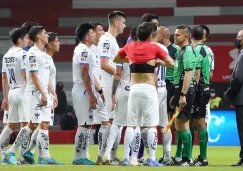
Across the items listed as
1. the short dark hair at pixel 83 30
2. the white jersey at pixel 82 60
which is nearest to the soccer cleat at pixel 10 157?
the white jersey at pixel 82 60

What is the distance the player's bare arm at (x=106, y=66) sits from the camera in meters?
13.9

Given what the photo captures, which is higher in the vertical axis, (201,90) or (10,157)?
(201,90)

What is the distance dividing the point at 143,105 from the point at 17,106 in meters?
2.38

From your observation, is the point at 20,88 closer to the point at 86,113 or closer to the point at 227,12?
the point at 86,113

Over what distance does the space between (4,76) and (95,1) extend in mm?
11874

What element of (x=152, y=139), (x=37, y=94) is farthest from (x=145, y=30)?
(x=37, y=94)

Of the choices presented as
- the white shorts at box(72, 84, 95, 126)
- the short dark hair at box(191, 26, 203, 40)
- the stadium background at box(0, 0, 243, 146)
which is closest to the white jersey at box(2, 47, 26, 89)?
the white shorts at box(72, 84, 95, 126)

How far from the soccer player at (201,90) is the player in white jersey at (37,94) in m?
2.27

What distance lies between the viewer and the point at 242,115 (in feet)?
45.5

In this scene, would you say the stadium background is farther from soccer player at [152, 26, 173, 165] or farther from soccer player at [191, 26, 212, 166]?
soccer player at [191, 26, 212, 166]

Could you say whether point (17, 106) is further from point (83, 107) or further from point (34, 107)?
point (83, 107)

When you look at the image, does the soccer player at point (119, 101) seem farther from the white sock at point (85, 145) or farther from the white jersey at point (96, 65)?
the white jersey at point (96, 65)

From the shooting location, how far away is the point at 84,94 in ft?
46.0

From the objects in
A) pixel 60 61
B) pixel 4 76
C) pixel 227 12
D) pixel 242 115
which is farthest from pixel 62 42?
pixel 242 115
